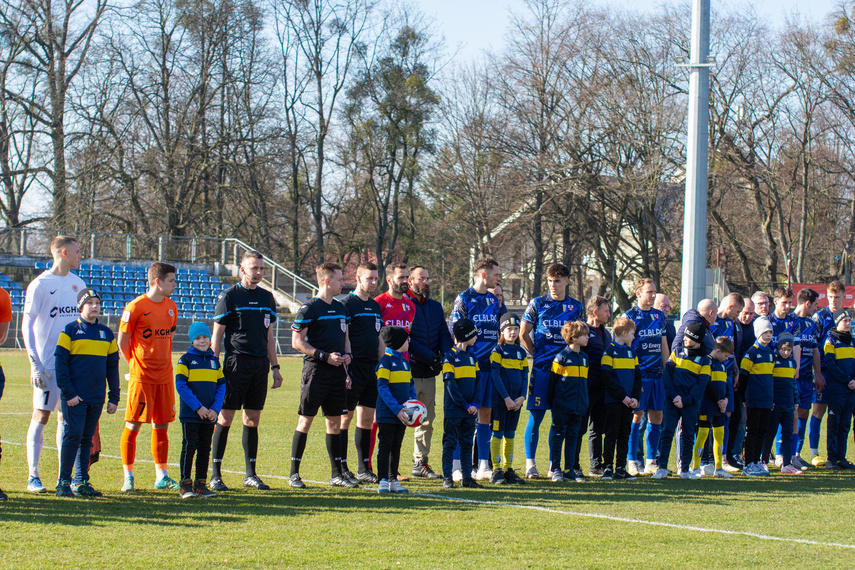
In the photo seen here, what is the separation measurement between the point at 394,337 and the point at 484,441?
171cm

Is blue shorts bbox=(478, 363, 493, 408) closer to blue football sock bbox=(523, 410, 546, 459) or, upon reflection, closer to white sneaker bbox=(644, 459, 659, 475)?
blue football sock bbox=(523, 410, 546, 459)

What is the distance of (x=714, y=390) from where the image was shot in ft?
27.3

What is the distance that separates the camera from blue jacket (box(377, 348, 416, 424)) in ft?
22.0

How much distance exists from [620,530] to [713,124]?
28.0 metres

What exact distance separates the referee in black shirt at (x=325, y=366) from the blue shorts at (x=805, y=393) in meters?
5.63

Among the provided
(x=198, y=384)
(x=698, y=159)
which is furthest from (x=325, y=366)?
(x=698, y=159)

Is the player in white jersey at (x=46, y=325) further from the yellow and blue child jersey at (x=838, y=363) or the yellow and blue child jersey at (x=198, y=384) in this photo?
the yellow and blue child jersey at (x=838, y=363)

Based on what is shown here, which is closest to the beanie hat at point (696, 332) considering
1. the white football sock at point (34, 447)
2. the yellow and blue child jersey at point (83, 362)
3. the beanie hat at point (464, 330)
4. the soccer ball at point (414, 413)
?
the beanie hat at point (464, 330)

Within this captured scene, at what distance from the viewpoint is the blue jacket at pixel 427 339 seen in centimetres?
771

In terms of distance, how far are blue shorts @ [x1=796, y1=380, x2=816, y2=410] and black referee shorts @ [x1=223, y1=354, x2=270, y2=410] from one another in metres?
6.36

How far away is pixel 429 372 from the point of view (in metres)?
7.88

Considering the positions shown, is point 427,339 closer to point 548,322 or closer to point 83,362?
point 548,322

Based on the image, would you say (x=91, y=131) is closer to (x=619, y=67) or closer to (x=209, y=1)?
(x=209, y=1)

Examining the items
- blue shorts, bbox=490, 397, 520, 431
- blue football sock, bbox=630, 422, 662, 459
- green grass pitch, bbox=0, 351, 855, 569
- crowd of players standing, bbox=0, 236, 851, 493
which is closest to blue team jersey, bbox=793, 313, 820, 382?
crowd of players standing, bbox=0, 236, 851, 493
